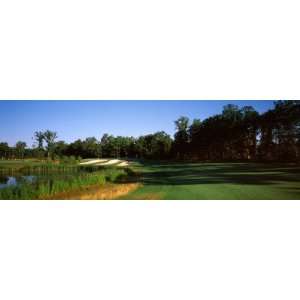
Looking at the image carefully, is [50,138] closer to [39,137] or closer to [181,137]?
[39,137]

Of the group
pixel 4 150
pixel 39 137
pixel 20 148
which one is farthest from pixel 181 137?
pixel 4 150

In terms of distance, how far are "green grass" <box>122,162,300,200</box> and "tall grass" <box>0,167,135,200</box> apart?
2.15 feet

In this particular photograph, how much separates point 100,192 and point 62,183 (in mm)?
945

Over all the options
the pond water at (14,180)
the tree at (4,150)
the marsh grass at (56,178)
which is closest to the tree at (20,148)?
the tree at (4,150)

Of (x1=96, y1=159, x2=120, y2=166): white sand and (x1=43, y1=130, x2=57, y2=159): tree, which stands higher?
(x1=43, y1=130, x2=57, y2=159): tree

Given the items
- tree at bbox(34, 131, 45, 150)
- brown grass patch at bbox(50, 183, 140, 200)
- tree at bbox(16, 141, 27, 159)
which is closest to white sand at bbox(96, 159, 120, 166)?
brown grass patch at bbox(50, 183, 140, 200)

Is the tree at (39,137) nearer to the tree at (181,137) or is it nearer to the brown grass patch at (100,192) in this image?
the brown grass patch at (100,192)

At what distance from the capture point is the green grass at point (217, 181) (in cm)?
620

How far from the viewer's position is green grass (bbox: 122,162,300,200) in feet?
20.4

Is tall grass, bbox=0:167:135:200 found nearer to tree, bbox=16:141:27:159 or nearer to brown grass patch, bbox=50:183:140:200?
brown grass patch, bbox=50:183:140:200
